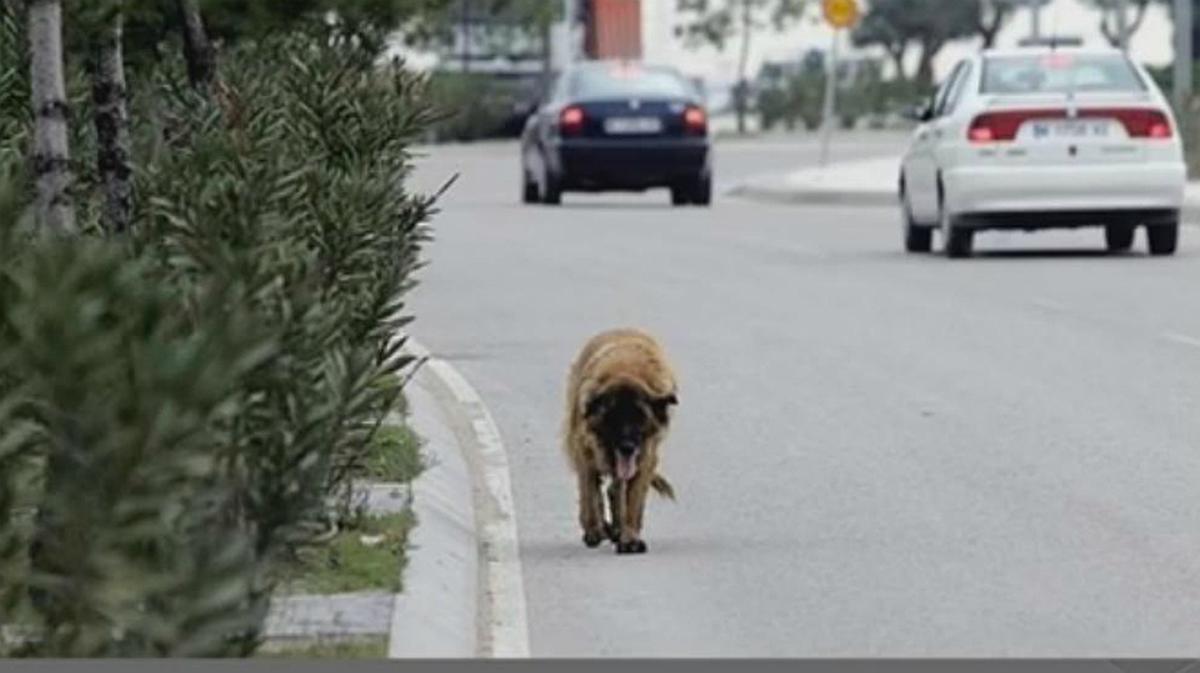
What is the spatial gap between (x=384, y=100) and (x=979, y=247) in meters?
14.5

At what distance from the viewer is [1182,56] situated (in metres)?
43.8

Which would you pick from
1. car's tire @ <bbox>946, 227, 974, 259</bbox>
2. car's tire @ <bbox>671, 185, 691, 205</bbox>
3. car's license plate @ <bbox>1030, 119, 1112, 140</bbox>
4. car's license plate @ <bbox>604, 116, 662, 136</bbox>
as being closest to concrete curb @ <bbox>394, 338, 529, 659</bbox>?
car's license plate @ <bbox>1030, 119, 1112, 140</bbox>

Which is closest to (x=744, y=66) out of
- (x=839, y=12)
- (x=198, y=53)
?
(x=839, y=12)

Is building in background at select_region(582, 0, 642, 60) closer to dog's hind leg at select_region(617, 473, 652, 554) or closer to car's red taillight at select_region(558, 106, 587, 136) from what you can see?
car's red taillight at select_region(558, 106, 587, 136)

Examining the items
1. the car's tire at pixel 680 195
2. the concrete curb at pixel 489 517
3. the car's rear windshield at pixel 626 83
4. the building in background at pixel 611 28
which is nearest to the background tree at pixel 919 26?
the building in background at pixel 611 28

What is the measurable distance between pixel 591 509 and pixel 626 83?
2623cm

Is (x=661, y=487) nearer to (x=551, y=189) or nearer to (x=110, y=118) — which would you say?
(x=110, y=118)

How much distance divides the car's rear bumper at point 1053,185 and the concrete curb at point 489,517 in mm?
8310

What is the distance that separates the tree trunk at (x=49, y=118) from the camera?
36.6ft

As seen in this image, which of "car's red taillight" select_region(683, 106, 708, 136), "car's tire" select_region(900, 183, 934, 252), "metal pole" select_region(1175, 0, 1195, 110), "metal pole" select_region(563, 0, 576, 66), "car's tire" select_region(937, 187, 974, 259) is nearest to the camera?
"car's tire" select_region(937, 187, 974, 259)

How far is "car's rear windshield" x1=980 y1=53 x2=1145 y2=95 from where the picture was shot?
89.4ft

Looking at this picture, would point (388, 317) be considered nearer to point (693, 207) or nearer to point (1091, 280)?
point (1091, 280)

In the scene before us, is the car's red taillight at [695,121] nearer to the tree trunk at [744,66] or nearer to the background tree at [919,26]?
the tree trunk at [744,66]

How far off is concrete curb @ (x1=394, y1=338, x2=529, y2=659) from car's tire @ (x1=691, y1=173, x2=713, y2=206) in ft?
63.5
